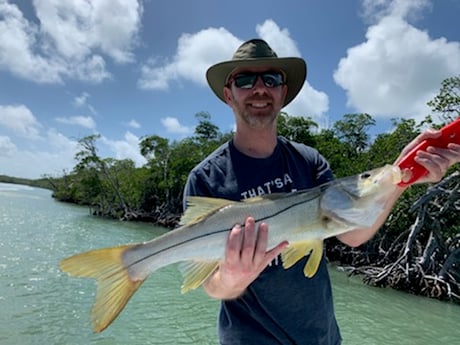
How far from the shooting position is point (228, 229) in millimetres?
A: 1864

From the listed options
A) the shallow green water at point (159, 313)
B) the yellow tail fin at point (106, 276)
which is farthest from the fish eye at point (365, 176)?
the shallow green water at point (159, 313)

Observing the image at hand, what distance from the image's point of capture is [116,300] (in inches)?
73.4

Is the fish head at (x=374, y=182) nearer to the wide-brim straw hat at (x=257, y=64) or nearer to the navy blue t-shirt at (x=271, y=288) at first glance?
the navy blue t-shirt at (x=271, y=288)

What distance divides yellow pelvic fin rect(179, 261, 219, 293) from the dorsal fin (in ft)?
0.68

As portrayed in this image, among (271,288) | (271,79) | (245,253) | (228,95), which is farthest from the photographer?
(228,95)

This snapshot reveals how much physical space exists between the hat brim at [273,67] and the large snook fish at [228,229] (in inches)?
38.0

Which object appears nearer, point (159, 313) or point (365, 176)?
point (365, 176)

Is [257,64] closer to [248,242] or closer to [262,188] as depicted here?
[262,188]

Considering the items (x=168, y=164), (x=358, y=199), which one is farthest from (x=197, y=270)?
(x=168, y=164)

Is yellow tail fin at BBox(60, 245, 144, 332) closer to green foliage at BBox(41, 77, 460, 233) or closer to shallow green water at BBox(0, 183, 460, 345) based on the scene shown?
shallow green water at BBox(0, 183, 460, 345)

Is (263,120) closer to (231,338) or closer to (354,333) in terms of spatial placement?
(231,338)

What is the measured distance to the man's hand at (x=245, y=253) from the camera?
1799 millimetres

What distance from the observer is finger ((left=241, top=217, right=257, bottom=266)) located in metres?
1.79

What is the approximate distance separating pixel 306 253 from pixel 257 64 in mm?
1233
